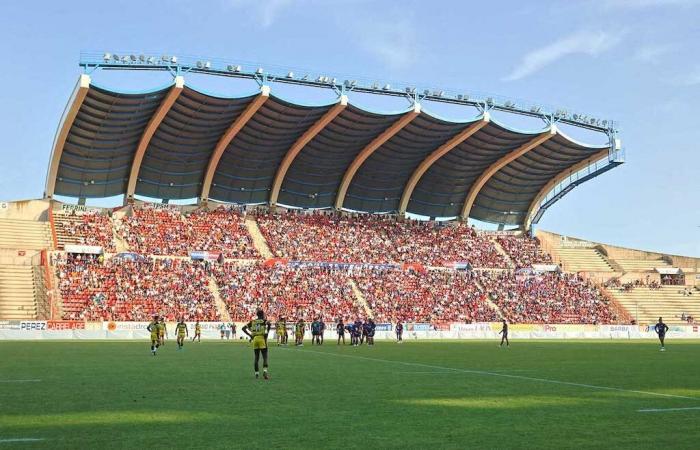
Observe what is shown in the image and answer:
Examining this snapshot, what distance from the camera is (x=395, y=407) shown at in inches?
504

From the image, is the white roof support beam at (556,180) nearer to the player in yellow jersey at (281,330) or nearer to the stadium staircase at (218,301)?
the stadium staircase at (218,301)

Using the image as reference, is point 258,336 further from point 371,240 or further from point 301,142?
point 371,240

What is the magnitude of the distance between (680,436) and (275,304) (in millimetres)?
49687

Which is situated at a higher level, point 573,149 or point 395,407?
point 573,149

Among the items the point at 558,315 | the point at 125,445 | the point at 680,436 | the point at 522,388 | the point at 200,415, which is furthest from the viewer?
the point at 558,315

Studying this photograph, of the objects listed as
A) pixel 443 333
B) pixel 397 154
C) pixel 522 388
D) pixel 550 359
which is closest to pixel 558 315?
pixel 443 333

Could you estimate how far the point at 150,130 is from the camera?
58812 mm

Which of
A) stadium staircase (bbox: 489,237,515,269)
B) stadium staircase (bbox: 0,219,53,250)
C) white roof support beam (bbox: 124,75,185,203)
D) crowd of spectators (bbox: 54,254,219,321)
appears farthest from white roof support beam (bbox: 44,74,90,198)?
stadium staircase (bbox: 489,237,515,269)

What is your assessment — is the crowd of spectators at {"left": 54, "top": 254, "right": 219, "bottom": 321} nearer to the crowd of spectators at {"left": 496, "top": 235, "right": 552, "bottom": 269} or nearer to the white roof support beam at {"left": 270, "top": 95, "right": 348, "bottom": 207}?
the white roof support beam at {"left": 270, "top": 95, "right": 348, "bottom": 207}

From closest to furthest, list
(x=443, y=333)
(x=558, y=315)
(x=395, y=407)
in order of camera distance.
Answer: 1. (x=395, y=407)
2. (x=443, y=333)
3. (x=558, y=315)

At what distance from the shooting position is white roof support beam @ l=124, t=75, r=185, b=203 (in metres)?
53.7

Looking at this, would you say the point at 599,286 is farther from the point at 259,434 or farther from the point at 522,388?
the point at 259,434

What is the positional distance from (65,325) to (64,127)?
56.8 feet

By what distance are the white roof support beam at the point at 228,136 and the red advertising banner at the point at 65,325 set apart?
2042cm
